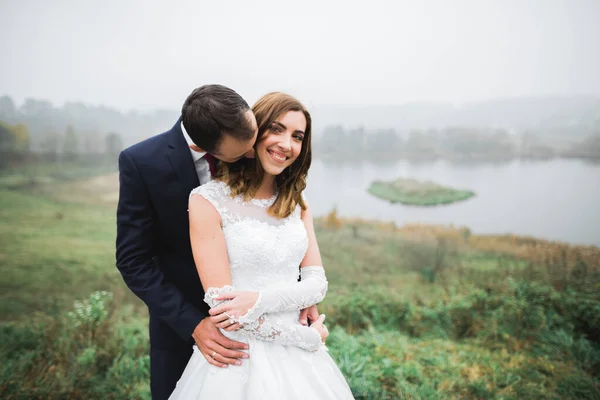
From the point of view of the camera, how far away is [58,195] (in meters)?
5.41

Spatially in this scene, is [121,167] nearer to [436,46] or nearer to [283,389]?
[283,389]

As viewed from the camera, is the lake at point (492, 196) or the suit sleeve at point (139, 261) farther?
the lake at point (492, 196)

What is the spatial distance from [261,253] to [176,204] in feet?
1.54

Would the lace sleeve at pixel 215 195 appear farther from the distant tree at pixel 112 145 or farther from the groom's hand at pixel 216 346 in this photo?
the distant tree at pixel 112 145

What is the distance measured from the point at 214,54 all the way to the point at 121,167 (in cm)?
415

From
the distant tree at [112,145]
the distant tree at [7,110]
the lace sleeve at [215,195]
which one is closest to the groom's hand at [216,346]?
the lace sleeve at [215,195]

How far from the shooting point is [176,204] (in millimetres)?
1952

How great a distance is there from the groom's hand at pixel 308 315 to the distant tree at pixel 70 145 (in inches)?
192

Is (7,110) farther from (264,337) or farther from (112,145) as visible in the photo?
(264,337)

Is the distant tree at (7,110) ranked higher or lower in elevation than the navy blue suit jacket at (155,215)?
higher

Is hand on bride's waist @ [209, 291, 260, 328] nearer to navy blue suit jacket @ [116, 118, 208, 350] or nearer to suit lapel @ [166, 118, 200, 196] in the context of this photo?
navy blue suit jacket @ [116, 118, 208, 350]

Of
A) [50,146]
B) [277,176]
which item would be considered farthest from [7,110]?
[277,176]

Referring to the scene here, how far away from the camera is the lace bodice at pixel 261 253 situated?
1.79 meters

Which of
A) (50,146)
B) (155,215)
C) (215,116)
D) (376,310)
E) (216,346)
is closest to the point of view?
(215,116)
